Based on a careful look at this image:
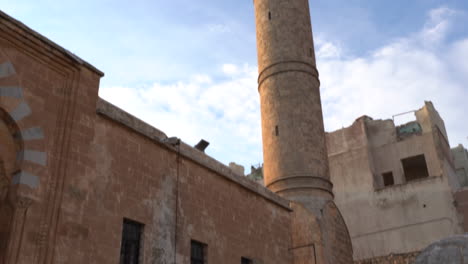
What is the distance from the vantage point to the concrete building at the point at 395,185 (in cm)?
1988

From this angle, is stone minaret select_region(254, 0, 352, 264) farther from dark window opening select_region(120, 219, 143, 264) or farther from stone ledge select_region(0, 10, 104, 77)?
stone ledge select_region(0, 10, 104, 77)

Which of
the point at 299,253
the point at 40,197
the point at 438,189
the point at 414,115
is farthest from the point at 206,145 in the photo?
the point at 414,115

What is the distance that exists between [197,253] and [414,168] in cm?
1707

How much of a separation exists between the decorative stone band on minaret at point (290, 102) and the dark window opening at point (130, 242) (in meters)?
5.02

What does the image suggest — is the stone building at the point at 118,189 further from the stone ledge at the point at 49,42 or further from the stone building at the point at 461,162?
the stone building at the point at 461,162

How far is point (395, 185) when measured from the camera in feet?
69.4

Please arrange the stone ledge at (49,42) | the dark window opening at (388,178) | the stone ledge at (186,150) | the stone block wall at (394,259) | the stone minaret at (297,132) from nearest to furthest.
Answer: the stone ledge at (49,42)
the stone ledge at (186,150)
the stone minaret at (297,132)
the stone block wall at (394,259)
the dark window opening at (388,178)

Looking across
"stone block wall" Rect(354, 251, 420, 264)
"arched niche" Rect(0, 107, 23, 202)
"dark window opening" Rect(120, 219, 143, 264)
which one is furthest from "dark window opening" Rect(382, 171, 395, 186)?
"arched niche" Rect(0, 107, 23, 202)

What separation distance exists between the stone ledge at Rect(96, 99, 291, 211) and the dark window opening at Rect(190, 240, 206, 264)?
1.49 meters

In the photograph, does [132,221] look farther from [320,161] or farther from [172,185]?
[320,161]

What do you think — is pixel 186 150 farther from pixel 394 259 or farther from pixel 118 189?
pixel 394 259

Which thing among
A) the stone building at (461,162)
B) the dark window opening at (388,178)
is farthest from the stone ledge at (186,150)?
the stone building at (461,162)

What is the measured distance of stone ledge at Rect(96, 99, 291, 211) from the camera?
805 cm

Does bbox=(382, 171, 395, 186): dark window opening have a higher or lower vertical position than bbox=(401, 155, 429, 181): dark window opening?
→ lower
